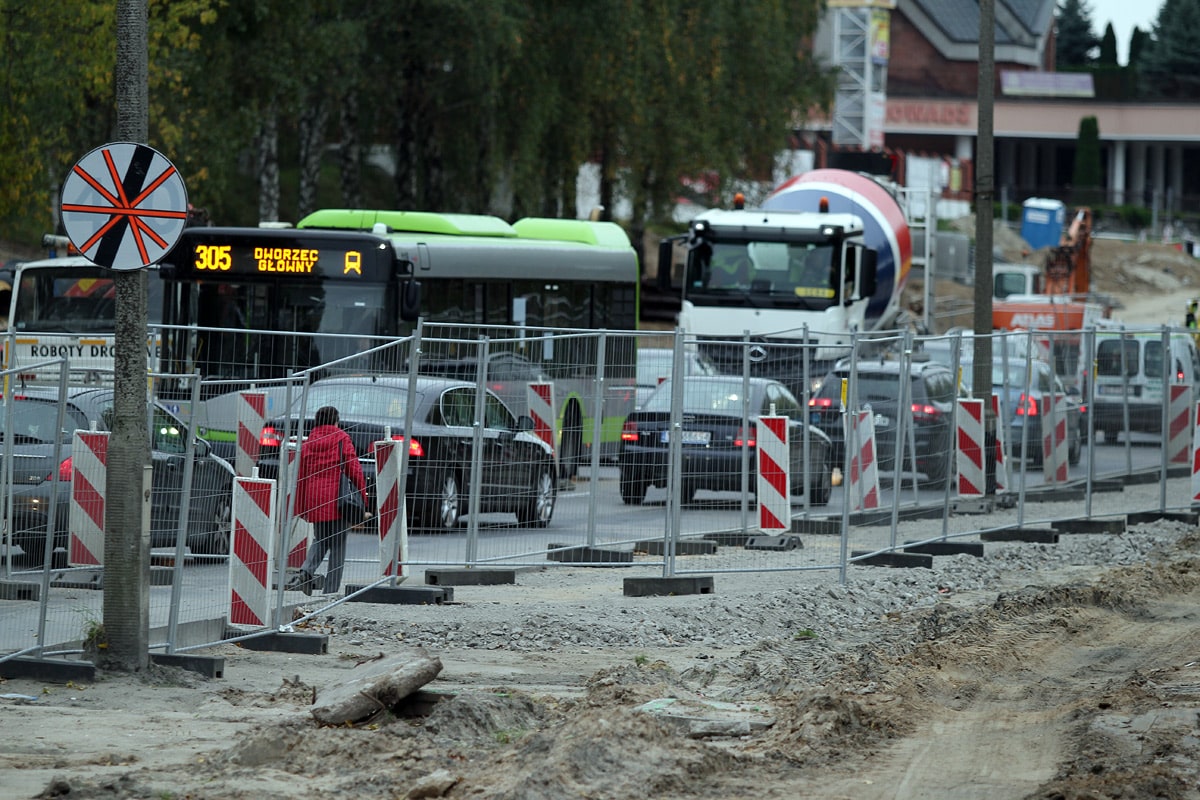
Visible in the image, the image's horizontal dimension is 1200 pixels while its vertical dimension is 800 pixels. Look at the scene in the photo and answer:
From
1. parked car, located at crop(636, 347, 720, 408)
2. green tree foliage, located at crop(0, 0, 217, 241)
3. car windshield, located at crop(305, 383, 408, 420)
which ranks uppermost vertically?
green tree foliage, located at crop(0, 0, 217, 241)

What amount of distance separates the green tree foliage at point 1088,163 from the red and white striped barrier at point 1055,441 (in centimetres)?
8081

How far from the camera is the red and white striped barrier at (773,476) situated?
1502 centimetres

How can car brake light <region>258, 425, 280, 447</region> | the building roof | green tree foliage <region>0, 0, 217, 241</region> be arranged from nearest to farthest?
car brake light <region>258, 425, 280, 447</region>, green tree foliage <region>0, 0, 217, 241</region>, the building roof

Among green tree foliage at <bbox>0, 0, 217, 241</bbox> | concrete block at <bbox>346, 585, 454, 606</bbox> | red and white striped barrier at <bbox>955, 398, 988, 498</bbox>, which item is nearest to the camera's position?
concrete block at <bbox>346, 585, 454, 606</bbox>

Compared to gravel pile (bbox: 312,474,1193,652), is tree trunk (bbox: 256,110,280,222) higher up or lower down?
higher up

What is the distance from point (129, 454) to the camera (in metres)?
10.3

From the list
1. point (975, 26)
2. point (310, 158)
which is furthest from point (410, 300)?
point (975, 26)

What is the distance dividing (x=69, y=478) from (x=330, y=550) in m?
2.38

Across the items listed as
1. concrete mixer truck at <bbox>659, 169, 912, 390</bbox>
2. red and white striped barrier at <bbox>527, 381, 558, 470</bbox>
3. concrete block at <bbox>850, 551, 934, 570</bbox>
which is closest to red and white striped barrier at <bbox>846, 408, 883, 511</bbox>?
concrete block at <bbox>850, 551, 934, 570</bbox>

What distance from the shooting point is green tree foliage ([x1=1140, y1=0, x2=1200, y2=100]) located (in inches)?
4188

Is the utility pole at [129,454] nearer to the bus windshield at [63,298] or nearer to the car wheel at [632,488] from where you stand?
the car wheel at [632,488]

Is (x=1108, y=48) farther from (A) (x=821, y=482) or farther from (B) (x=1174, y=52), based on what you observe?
(A) (x=821, y=482)

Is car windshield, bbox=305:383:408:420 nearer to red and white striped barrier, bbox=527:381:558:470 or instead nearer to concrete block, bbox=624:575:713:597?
red and white striped barrier, bbox=527:381:558:470

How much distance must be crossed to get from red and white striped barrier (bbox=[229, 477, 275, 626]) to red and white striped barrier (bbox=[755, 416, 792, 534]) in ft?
16.7
